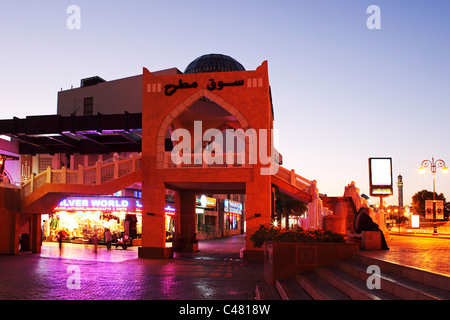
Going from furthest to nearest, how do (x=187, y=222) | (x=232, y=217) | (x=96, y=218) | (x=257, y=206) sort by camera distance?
(x=232, y=217)
(x=96, y=218)
(x=187, y=222)
(x=257, y=206)

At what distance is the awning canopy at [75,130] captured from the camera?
31984 millimetres

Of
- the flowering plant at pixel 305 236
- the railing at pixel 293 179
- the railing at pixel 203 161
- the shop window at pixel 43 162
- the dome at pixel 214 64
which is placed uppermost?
the dome at pixel 214 64

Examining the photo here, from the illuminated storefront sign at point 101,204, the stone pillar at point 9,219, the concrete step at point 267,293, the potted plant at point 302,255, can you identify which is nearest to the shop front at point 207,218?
the illuminated storefront sign at point 101,204

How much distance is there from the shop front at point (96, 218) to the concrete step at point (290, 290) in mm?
21432

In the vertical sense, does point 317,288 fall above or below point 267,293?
above

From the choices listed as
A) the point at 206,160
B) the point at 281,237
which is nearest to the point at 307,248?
the point at 281,237

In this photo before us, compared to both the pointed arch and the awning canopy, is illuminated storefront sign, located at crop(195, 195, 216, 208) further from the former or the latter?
the pointed arch

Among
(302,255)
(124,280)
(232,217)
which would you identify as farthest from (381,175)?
(232,217)

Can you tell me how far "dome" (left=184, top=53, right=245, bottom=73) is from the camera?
128 feet

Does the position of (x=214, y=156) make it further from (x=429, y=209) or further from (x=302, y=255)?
(x=429, y=209)

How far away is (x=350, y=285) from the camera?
29.7 ft

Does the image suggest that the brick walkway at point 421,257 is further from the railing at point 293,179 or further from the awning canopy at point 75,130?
the awning canopy at point 75,130

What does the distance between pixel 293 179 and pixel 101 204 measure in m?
16.1
